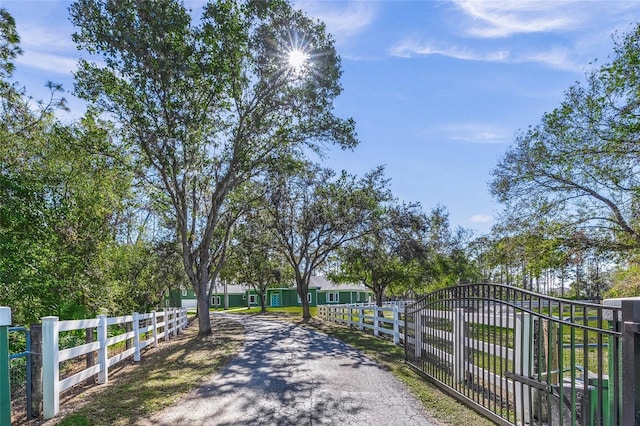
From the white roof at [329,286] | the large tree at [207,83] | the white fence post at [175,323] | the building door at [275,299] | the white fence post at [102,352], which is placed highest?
the large tree at [207,83]

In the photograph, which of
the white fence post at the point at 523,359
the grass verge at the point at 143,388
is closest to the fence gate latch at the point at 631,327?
the white fence post at the point at 523,359

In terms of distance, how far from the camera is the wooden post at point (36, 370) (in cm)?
510

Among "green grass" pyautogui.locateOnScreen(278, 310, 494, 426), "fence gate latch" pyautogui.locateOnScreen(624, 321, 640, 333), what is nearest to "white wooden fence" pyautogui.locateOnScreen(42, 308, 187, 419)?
"green grass" pyautogui.locateOnScreen(278, 310, 494, 426)

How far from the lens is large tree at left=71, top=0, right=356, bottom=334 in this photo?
462 inches

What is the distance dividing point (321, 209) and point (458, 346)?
48.9ft

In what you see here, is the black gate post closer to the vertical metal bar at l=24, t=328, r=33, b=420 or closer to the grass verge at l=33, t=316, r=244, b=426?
the grass verge at l=33, t=316, r=244, b=426

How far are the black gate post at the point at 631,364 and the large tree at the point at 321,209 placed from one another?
1630cm

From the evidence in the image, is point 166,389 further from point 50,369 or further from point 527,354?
point 527,354

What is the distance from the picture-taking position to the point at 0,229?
29.0 feet

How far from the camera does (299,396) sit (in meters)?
6.11

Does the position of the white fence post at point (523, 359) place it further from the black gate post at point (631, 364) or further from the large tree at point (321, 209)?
the large tree at point (321, 209)

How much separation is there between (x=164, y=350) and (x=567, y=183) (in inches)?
529

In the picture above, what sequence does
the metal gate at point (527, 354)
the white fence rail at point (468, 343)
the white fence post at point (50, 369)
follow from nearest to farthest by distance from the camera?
the metal gate at point (527, 354), the white fence rail at point (468, 343), the white fence post at point (50, 369)

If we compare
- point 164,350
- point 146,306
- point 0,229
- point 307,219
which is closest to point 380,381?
point 164,350
